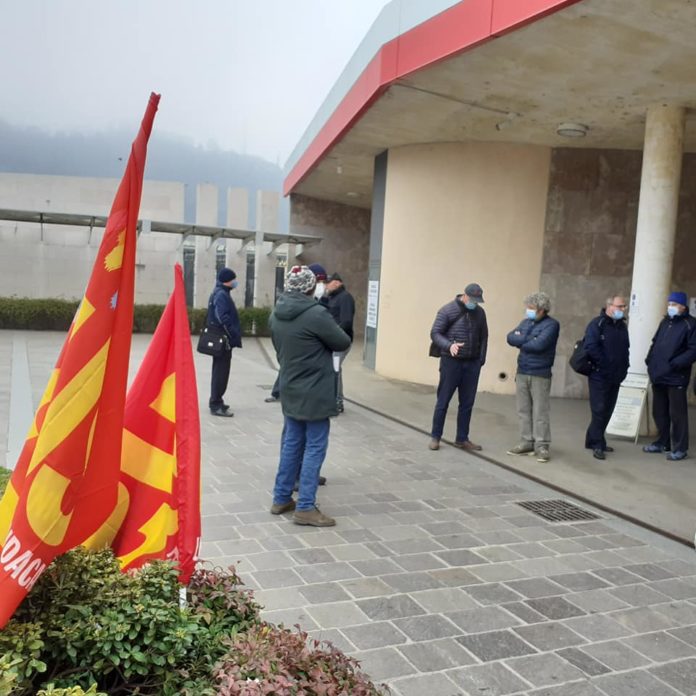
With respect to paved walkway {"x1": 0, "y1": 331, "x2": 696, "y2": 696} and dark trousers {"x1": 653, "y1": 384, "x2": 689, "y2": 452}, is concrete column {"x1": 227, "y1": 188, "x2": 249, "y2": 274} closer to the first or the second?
paved walkway {"x1": 0, "y1": 331, "x2": 696, "y2": 696}

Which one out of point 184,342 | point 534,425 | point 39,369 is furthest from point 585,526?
point 39,369

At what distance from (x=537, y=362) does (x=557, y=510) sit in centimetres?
167

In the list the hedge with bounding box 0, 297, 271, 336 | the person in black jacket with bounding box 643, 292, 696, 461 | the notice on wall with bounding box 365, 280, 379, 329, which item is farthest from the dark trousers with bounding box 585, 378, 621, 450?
the hedge with bounding box 0, 297, 271, 336

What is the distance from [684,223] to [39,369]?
1063 cm

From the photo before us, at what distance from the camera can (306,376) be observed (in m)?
4.50

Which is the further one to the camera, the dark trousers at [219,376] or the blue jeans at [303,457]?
the dark trousers at [219,376]

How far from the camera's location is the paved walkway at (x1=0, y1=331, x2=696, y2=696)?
294 centimetres

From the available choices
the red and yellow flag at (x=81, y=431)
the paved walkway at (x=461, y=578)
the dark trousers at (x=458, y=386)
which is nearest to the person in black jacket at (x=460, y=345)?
the dark trousers at (x=458, y=386)

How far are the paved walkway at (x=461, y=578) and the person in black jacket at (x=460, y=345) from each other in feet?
2.45

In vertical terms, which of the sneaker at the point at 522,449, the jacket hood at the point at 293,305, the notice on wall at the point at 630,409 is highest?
the jacket hood at the point at 293,305

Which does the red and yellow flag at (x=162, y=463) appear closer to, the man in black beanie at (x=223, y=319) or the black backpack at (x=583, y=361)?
the black backpack at (x=583, y=361)

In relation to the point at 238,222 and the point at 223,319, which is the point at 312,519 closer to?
the point at 223,319

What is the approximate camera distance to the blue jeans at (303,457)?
4555 millimetres

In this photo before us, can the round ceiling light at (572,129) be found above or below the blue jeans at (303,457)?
above
